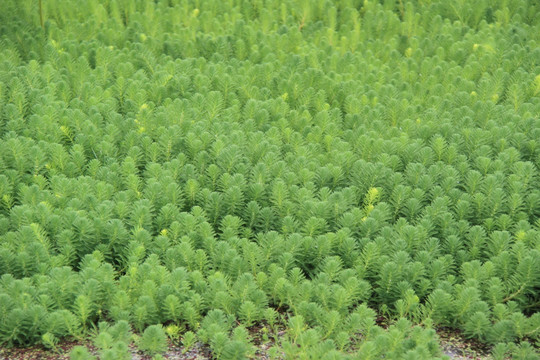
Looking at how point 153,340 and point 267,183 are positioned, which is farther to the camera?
point 267,183

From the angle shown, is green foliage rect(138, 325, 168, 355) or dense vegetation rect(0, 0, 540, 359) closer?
green foliage rect(138, 325, 168, 355)

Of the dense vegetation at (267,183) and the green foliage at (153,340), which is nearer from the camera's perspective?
the green foliage at (153,340)

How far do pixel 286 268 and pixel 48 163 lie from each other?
5.56 feet

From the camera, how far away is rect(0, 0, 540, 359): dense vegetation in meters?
3.40

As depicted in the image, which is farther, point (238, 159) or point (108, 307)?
point (238, 159)

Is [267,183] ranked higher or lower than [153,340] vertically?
higher

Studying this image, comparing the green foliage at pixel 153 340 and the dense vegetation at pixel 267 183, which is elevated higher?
the dense vegetation at pixel 267 183

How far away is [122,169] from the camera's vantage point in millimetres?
4371

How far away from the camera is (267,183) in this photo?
4328mm

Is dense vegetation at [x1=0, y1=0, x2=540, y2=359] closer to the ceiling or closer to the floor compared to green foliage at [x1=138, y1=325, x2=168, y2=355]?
closer to the ceiling

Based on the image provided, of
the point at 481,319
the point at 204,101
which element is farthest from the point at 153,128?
the point at 481,319

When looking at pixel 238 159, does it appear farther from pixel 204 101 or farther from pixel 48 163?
pixel 48 163

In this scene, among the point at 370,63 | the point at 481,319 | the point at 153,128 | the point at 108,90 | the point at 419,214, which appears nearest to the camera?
the point at 481,319

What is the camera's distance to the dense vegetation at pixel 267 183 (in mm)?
3404
